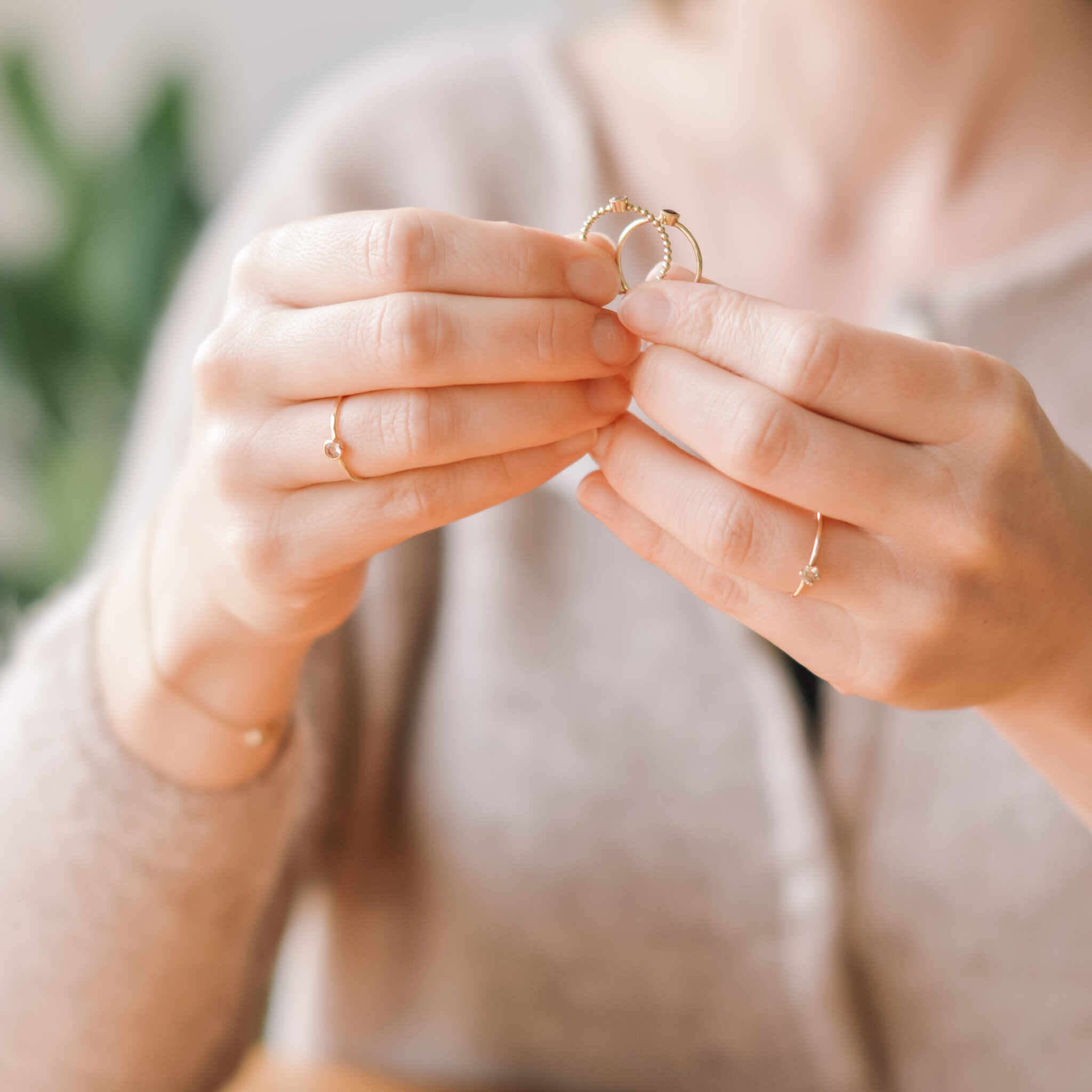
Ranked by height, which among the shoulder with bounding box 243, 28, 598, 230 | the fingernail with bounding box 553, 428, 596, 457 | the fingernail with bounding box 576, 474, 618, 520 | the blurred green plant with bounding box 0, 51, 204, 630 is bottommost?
the fingernail with bounding box 576, 474, 618, 520

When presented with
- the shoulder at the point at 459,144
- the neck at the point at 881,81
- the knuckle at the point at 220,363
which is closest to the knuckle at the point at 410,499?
the knuckle at the point at 220,363

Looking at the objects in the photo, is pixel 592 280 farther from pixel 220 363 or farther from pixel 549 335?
pixel 220 363

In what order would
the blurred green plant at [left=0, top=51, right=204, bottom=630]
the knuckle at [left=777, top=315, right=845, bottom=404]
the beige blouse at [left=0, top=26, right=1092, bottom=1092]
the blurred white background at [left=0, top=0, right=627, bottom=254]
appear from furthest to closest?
the blurred white background at [left=0, top=0, right=627, bottom=254]
the blurred green plant at [left=0, top=51, right=204, bottom=630]
the beige blouse at [left=0, top=26, right=1092, bottom=1092]
the knuckle at [left=777, top=315, right=845, bottom=404]

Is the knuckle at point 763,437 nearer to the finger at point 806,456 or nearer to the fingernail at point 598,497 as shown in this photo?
the finger at point 806,456

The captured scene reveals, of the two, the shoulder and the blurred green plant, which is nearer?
the shoulder

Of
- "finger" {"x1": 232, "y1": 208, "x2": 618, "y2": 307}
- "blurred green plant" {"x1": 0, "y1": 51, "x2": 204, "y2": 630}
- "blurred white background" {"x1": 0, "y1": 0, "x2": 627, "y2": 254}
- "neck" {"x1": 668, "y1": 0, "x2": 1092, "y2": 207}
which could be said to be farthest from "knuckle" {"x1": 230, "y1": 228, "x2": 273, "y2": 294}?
"blurred white background" {"x1": 0, "y1": 0, "x2": 627, "y2": 254}

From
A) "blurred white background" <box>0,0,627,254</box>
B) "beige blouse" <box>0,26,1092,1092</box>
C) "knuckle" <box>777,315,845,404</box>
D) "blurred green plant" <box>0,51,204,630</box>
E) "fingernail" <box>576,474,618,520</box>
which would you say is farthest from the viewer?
"blurred white background" <box>0,0,627,254</box>

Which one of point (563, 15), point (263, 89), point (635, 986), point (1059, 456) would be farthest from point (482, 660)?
point (263, 89)

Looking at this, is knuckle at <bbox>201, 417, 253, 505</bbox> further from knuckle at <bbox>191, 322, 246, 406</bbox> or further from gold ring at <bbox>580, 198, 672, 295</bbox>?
gold ring at <bbox>580, 198, 672, 295</bbox>

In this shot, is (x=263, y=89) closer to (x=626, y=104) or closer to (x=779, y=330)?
(x=626, y=104)
